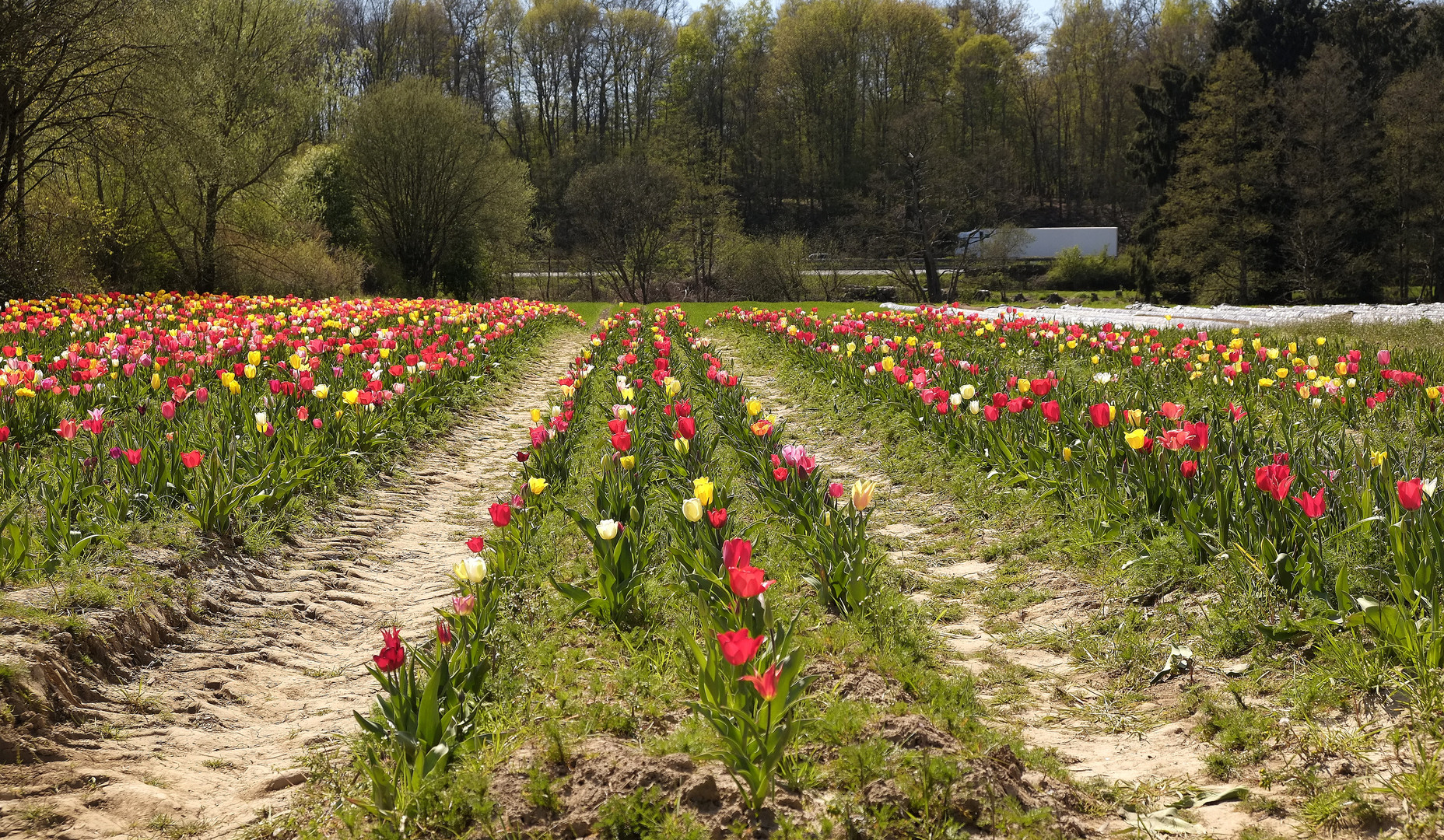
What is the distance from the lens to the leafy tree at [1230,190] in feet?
107

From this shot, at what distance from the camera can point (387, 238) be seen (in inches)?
1523

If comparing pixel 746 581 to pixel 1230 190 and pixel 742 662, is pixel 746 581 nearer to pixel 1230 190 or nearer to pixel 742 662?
pixel 742 662

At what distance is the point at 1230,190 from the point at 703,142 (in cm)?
3411

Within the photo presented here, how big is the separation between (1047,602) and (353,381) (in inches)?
246

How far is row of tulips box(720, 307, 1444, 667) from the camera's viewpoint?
3527 mm

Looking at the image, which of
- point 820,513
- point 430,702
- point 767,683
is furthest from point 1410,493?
point 430,702

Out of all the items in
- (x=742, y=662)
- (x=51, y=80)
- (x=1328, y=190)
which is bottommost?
(x=742, y=662)

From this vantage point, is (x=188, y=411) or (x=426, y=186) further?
(x=426, y=186)

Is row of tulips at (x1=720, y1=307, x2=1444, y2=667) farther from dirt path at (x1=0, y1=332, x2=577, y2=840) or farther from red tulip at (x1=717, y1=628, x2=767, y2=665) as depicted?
dirt path at (x1=0, y1=332, x2=577, y2=840)

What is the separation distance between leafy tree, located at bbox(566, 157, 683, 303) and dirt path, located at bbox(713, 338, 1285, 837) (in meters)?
39.8

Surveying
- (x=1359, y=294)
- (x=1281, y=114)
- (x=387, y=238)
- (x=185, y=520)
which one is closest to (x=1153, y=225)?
(x=1281, y=114)

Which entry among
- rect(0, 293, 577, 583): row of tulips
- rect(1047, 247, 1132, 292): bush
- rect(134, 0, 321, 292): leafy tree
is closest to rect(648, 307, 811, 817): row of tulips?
rect(0, 293, 577, 583): row of tulips

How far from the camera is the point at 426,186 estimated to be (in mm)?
38219

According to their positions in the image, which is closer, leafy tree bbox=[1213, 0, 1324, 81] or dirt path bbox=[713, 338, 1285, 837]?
dirt path bbox=[713, 338, 1285, 837]
